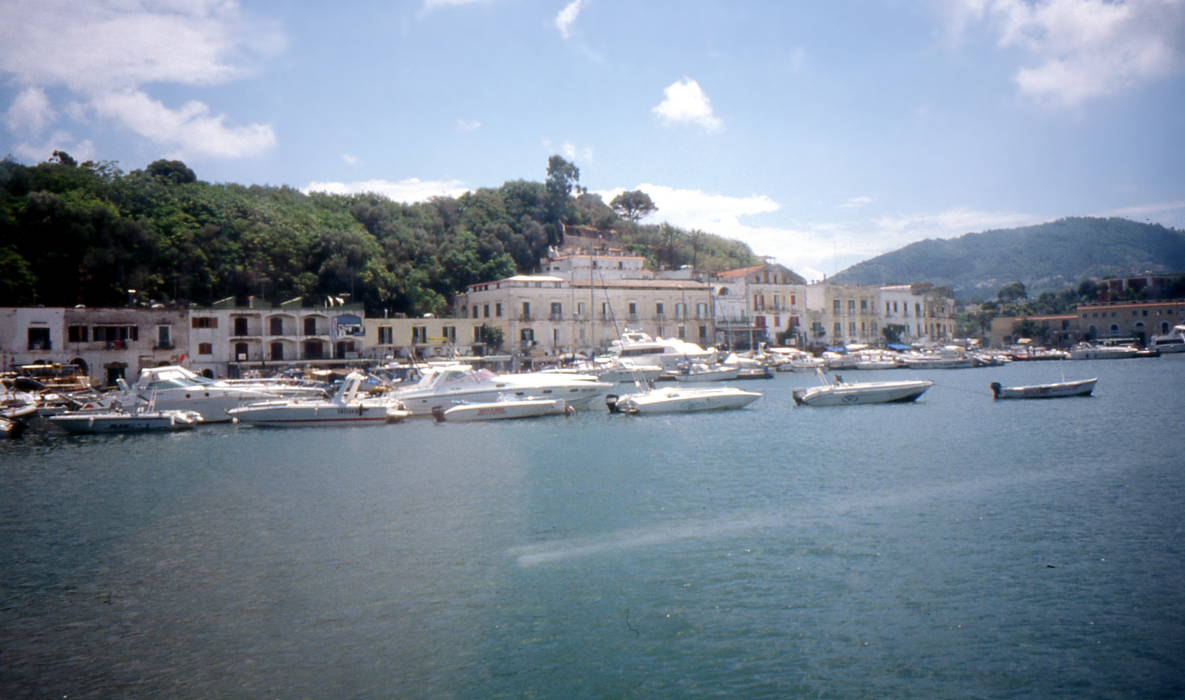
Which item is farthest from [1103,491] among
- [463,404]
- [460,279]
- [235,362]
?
[460,279]

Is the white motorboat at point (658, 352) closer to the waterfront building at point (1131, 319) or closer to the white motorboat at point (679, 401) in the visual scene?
the white motorboat at point (679, 401)

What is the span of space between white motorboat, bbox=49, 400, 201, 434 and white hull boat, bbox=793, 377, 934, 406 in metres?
26.4

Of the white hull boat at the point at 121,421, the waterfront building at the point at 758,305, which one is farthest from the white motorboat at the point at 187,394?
the waterfront building at the point at 758,305

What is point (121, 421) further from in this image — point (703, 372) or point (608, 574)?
point (703, 372)

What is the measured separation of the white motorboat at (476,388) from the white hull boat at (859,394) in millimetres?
9909

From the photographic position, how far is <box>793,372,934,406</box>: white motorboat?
36.8 metres

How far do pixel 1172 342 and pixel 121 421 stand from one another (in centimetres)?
8824

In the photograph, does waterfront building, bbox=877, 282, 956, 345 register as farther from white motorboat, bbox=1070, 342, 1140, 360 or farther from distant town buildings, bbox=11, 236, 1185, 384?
white motorboat, bbox=1070, 342, 1140, 360

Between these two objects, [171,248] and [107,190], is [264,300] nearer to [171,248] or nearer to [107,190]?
[171,248]

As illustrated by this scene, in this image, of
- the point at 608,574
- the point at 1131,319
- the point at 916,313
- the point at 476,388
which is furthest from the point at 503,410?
the point at 1131,319

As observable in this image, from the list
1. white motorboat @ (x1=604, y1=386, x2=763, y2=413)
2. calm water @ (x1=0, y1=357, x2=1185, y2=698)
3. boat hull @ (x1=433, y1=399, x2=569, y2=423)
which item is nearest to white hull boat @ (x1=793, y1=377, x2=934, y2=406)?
white motorboat @ (x1=604, y1=386, x2=763, y2=413)

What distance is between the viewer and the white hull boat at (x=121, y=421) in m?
31.2

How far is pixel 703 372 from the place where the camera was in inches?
2124

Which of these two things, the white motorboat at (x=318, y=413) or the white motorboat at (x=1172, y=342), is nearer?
the white motorboat at (x=318, y=413)
